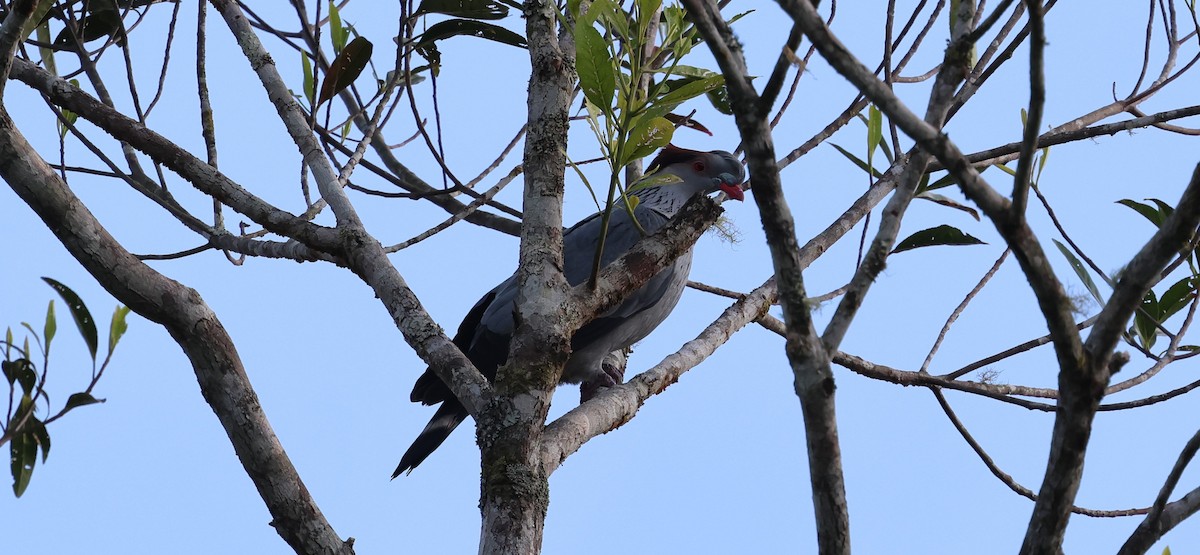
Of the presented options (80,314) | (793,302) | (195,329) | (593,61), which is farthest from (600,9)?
(80,314)

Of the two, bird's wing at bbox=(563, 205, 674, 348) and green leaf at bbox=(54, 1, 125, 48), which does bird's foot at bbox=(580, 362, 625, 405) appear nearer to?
bird's wing at bbox=(563, 205, 674, 348)

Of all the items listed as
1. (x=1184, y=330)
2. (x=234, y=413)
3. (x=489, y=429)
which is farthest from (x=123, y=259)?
(x=1184, y=330)

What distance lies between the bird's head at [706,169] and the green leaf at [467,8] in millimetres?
1265

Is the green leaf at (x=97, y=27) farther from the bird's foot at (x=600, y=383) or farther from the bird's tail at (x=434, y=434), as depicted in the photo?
the bird's foot at (x=600, y=383)

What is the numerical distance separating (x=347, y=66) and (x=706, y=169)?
1.71m

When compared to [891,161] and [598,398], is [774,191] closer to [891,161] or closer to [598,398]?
[598,398]

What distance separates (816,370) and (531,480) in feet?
2.11

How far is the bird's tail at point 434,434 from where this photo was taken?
3.35 metres

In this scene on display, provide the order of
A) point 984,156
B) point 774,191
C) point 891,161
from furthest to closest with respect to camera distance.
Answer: point 891,161 < point 984,156 < point 774,191

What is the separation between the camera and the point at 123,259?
2.12 m

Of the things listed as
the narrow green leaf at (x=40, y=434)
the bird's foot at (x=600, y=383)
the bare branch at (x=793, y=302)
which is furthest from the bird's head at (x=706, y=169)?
the bare branch at (x=793, y=302)

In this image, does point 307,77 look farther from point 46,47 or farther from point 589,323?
point 589,323

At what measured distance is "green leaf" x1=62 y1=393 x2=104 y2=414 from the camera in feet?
8.18

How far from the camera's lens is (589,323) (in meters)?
3.08
